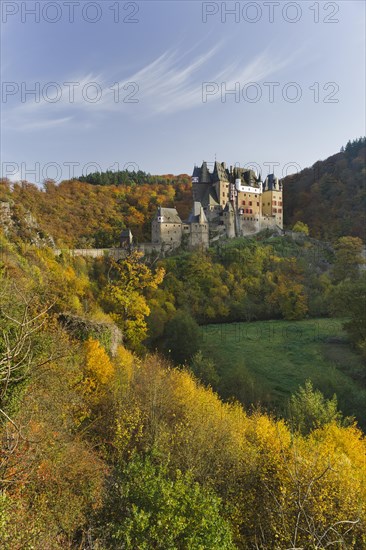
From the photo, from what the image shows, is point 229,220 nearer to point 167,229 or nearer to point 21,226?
point 167,229

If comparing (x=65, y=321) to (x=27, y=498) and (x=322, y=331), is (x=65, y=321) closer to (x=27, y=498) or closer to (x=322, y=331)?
(x=27, y=498)

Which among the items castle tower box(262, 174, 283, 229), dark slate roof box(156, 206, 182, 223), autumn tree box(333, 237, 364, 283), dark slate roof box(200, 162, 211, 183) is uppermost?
dark slate roof box(200, 162, 211, 183)

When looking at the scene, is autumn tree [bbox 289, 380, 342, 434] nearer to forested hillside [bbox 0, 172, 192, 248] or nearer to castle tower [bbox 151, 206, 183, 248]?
castle tower [bbox 151, 206, 183, 248]

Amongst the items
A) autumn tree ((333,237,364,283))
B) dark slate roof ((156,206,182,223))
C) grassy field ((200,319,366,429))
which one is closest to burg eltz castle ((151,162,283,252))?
dark slate roof ((156,206,182,223))

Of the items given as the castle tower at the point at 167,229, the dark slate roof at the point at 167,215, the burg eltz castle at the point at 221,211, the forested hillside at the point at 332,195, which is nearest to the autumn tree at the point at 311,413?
the burg eltz castle at the point at 221,211

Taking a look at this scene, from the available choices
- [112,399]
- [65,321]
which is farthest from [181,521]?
[65,321]

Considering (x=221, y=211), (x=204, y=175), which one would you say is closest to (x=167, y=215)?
(x=221, y=211)
